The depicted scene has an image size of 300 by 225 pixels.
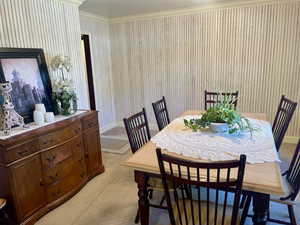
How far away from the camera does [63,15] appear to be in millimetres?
3006

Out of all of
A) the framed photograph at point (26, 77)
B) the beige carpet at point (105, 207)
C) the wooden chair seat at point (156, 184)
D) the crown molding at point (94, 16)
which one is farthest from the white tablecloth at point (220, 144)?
the crown molding at point (94, 16)

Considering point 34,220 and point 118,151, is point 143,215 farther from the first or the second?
point 118,151

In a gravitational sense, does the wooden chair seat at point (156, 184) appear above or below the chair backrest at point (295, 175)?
below

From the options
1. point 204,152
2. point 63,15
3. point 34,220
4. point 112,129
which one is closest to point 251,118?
point 204,152

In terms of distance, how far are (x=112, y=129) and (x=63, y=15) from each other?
2.79m

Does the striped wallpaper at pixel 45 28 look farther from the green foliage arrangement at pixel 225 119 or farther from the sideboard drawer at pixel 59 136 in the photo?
the green foliage arrangement at pixel 225 119

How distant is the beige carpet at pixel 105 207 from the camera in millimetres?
2199

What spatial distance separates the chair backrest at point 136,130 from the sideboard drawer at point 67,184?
1.00 metres

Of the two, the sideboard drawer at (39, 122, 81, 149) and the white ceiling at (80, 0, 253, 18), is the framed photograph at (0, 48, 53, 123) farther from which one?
the white ceiling at (80, 0, 253, 18)

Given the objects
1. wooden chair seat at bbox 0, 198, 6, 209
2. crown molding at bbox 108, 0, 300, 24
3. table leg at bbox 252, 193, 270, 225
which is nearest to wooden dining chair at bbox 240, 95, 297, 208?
table leg at bbox 252, 193, 270, 225

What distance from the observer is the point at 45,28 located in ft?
9.06

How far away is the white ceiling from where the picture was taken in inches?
141

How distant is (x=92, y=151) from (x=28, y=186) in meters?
0.96

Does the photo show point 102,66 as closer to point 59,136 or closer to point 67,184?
point 59,136
